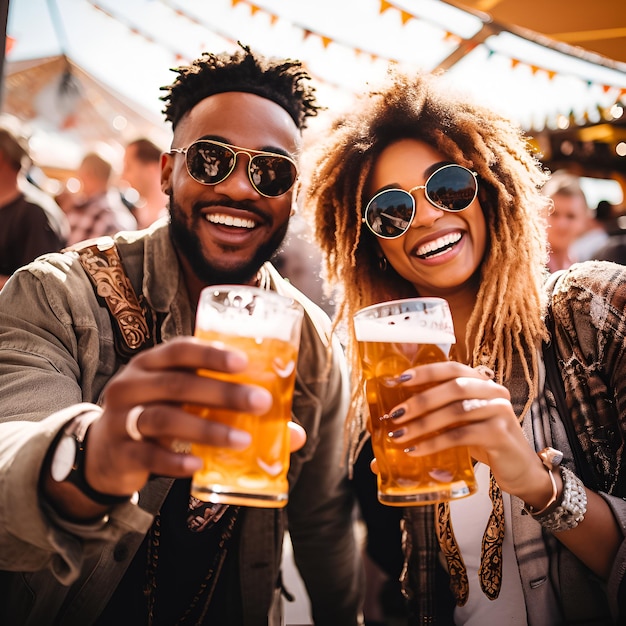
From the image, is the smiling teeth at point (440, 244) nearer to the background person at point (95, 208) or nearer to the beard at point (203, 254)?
the beard at point (203, 254)

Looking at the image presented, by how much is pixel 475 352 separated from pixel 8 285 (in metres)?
1.60

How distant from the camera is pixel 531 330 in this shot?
1.72 metres

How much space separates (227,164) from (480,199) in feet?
3.15

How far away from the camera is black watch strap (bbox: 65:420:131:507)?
93 centimetres

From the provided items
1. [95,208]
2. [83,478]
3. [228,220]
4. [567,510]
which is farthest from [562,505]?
[95,208]

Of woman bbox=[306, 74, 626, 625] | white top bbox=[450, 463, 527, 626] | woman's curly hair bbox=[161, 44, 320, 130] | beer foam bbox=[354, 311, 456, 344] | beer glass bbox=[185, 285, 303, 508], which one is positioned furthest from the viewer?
woman's curly hair bbox=[161, 44, 320, 130]

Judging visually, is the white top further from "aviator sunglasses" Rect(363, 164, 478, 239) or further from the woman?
"aviator sunglasses" Rect(363, 164, 478, 239)

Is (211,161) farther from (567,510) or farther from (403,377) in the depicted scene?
(567,510)

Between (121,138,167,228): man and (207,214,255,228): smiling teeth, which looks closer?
(207,214,255,228): smiling teeth

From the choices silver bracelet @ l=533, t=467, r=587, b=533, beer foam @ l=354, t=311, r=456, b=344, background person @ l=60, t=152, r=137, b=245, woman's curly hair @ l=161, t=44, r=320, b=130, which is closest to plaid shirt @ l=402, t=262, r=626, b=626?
silver bracelet @ l=533, t=467, r=587, b=533

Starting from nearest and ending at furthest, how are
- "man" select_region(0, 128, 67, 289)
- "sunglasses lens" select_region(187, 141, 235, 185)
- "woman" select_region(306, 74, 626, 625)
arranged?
"woman" select_region(306, 74, 626, 625) → "sunglasses lens" select_region(187, 141, 235, 185) → "man" select_region(0, 128, 67, 289)

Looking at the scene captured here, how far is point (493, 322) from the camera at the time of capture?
178 cm

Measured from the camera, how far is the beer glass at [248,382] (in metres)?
0.97

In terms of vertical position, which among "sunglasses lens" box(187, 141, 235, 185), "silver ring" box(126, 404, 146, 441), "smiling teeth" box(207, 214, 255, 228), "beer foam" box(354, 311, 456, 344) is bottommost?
"silver ring" box(126, 404, 146, 441)
